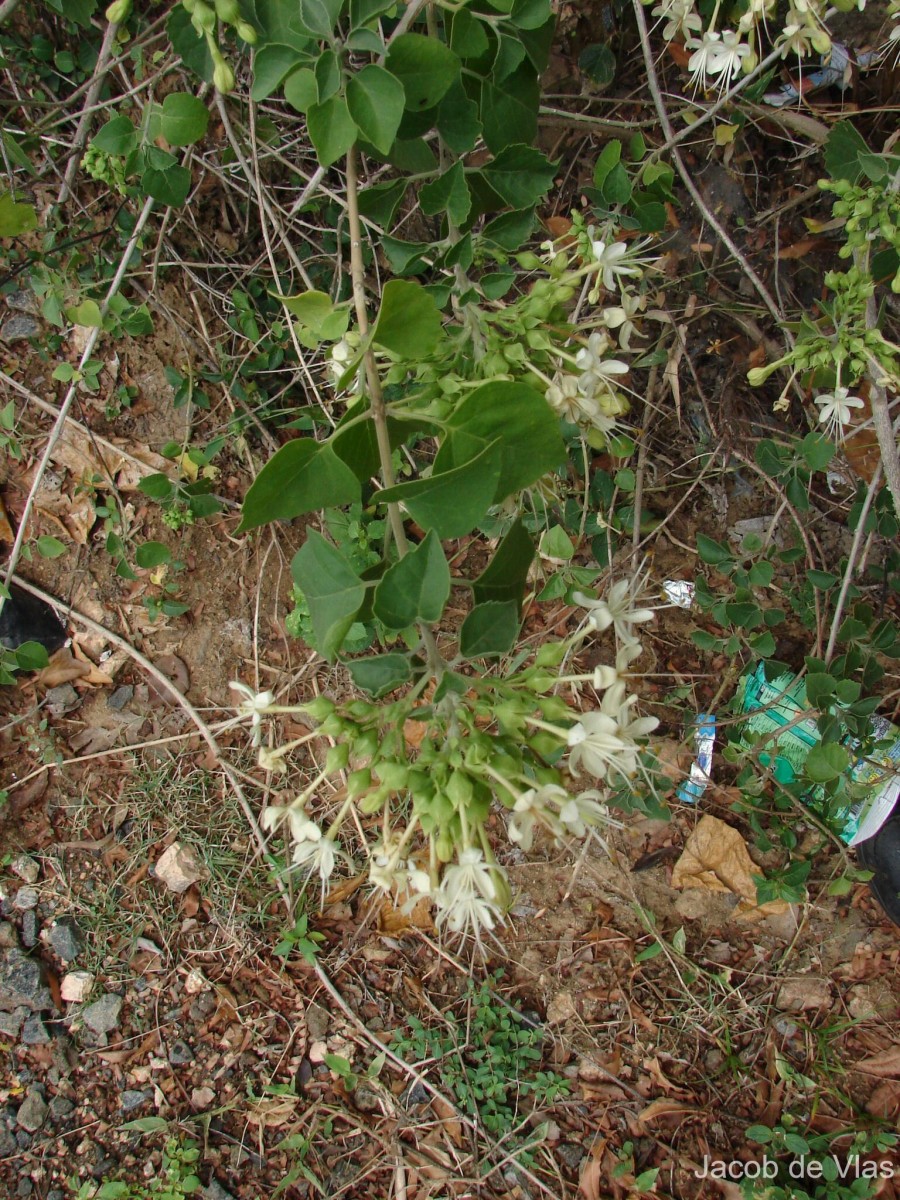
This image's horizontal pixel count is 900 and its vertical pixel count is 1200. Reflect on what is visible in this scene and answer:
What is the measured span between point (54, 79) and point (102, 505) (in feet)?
3.39

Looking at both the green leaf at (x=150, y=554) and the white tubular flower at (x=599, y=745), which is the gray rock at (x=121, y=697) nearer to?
the green leaf at (x=150, y=554)

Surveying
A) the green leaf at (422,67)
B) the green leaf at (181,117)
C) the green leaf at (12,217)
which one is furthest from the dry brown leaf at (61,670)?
the green leaf at (422,67)

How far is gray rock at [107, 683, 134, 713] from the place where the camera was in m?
2.35

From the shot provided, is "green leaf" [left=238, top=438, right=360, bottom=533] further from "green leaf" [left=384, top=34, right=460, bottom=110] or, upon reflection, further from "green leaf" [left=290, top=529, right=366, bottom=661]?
"green leaf" [left=384, top=34, right=460, bottom=110]

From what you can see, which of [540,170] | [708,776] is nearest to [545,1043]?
[708,776]

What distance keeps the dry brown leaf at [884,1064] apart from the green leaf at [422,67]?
2402mm

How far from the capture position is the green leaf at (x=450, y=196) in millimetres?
1225

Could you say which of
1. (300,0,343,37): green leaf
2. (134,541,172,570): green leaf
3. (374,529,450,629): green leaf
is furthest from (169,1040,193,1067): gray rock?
(300,0,343,37): green leaf

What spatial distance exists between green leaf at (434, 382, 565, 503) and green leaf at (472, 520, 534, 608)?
8 centimetres

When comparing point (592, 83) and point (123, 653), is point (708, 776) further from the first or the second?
point (592, 83)

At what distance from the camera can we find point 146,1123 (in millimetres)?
2135

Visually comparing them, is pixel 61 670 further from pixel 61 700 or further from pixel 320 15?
pixel 320 15

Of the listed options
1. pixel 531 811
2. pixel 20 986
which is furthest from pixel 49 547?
pixel 531 811

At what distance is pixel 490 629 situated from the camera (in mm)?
1052
